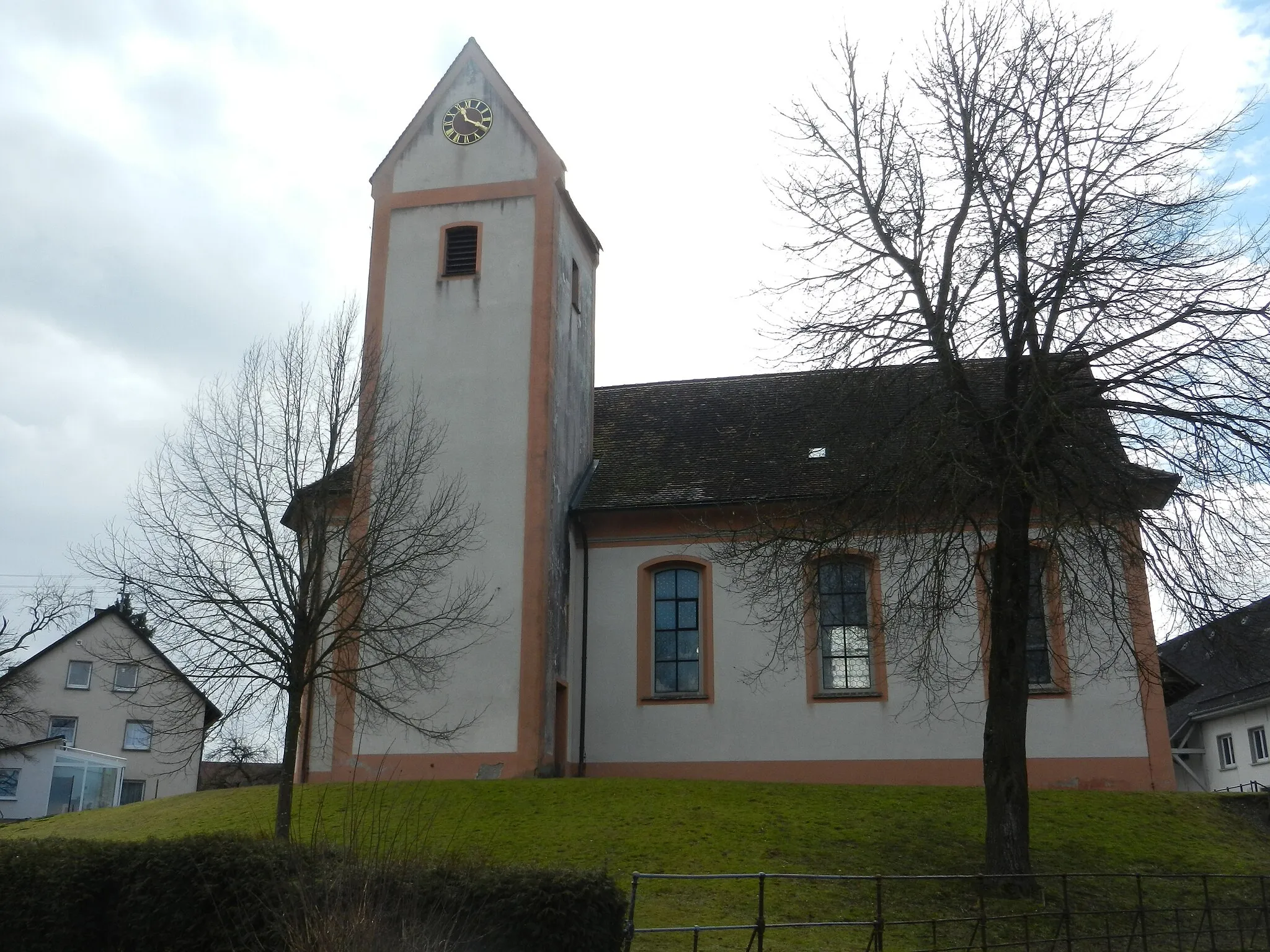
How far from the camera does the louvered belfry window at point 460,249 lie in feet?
81.7

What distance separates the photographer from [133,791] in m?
51.2

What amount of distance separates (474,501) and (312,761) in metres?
5.63

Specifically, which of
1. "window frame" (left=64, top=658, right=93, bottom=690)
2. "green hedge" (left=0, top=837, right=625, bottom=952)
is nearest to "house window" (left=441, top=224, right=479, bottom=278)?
"green hedge" (left=0, top=837, right=625, bottom=952)

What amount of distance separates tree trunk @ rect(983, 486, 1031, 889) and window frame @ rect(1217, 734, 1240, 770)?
2609 cm

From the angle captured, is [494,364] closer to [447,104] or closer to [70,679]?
[447,104]

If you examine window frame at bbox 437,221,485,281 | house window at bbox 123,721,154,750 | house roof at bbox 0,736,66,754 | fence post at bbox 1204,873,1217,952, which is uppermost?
window frame at bbox 437,221,485,281

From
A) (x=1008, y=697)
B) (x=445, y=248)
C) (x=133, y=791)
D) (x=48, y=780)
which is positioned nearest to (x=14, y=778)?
(x=48, y=780)

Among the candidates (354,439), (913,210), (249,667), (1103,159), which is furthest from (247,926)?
(1103,159)

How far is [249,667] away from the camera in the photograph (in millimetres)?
17031

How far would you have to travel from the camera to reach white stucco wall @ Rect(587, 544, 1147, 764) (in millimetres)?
22062

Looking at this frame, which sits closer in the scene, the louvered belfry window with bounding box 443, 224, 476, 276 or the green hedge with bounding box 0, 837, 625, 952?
the green hedge with bounding box 0, 837, 625, 952

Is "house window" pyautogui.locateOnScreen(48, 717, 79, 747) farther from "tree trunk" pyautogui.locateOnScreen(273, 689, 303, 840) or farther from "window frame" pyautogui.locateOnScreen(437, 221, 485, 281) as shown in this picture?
"tree trunk" pyautogui.locateOnScreen(273, 689, 303, 840)

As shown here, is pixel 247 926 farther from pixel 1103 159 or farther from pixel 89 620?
pixel 89 620

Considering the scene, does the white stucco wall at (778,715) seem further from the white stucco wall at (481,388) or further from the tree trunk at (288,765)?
the tree trunk at (288,765)
